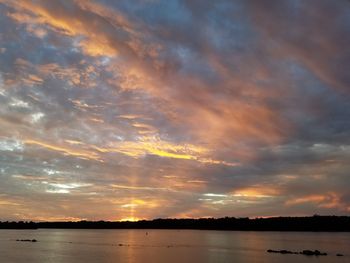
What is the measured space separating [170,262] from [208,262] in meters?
8.71

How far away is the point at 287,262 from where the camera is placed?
321ft

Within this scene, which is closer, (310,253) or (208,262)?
(208,262)

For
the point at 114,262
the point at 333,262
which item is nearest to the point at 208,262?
the point at 114,262

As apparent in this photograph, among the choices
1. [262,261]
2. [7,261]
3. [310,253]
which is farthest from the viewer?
[310,253]

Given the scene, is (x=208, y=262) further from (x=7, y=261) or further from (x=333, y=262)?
(x=7, y=261)

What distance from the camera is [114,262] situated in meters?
93.8

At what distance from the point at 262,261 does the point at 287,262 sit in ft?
18.3

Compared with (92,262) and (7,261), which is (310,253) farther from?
(7,261)

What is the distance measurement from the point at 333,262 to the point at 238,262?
2076cm

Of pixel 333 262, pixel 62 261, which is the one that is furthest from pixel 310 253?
pixel 62 261

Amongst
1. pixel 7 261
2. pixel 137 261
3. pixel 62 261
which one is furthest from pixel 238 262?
pixel 7 261

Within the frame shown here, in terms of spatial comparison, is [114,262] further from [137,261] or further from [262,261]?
[262,261]

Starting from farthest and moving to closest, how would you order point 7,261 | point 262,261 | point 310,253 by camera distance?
point 310,253 → point 262,261 → point 7,261

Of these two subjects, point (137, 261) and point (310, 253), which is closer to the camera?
point (137, 261)
